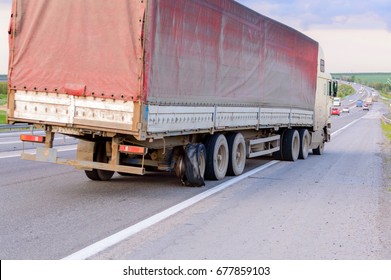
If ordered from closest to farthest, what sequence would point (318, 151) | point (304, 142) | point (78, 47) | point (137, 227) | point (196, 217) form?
point (137, 227), point (196, 217), point (78, 47), point (304, 142), point (318, 151)

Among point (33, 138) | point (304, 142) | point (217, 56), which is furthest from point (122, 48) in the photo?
point (304, 142)

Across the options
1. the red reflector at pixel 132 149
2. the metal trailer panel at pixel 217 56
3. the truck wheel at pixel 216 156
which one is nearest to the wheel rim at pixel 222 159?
the truck wheel at pixel 216 156

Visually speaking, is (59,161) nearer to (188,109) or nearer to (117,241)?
(188,109)

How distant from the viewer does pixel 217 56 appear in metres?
12.6

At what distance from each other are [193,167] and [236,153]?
2660 millimetres

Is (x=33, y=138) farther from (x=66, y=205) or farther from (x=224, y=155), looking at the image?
(x=224, y=155)

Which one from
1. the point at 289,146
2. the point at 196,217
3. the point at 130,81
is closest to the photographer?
the point at 196,217

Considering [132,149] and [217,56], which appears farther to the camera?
[217,56]

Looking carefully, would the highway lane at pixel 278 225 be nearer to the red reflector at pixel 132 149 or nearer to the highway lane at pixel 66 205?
the highway lane at pixel 66 205

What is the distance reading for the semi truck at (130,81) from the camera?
9.80m

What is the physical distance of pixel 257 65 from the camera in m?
15.1

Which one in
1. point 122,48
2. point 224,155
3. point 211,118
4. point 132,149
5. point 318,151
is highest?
point 122,48
